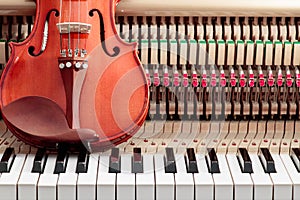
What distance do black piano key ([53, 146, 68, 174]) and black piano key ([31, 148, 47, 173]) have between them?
0.06 metres

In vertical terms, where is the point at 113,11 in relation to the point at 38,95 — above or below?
above

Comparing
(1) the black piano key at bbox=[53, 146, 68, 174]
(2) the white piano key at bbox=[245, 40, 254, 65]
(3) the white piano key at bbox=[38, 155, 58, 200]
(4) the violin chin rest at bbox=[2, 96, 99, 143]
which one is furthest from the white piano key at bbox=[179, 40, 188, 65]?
(3) the white piano key at bbox=[38, 155, 58, 200]

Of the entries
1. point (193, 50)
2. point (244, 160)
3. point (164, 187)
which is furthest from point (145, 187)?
point (193, 50)

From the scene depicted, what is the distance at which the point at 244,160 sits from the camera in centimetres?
253

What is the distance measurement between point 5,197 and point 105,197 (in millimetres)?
361

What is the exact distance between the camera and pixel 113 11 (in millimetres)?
2527

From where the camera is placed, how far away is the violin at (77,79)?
98.3 inches

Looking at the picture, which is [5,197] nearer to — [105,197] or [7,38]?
[105,197]

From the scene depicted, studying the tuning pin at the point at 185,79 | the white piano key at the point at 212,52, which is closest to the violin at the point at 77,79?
the tuning pin at the point at 185,79

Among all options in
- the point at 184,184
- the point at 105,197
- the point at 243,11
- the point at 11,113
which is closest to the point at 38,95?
the point at 11,113

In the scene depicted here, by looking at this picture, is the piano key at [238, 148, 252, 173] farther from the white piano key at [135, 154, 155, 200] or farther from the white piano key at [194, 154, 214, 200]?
the white piano key at [135, 154, 155, 200]

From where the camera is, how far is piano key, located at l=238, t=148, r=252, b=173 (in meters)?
2.50

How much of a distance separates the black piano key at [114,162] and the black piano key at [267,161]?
1.85ft

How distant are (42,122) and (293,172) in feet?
3.20
